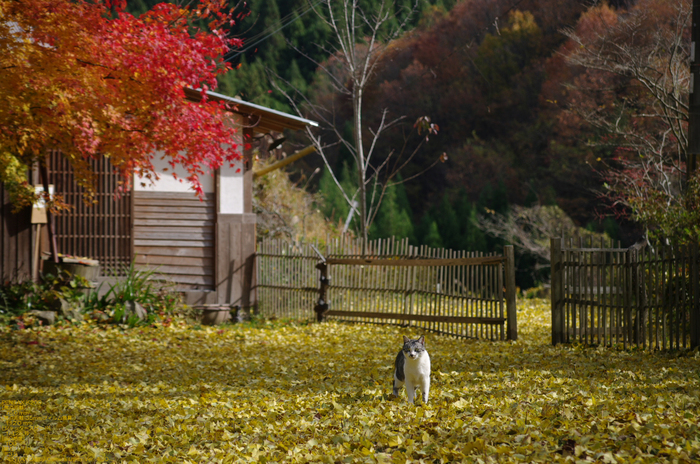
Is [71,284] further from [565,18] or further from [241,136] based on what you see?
[565,18]

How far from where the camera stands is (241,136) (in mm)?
11812

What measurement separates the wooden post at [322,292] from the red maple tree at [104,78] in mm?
3421

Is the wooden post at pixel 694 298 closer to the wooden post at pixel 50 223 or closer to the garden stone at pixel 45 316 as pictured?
the garden stone at pixel 45 316

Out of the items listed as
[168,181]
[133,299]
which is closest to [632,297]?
[133,299]

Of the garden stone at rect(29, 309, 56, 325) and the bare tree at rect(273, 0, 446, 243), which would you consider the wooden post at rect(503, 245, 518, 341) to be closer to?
the bare tree at rect(273, 0, 446, 243)

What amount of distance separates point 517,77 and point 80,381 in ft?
74.7

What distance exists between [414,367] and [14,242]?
8.18 metres

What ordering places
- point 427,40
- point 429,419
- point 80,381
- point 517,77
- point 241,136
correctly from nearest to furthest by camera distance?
point 429,419
point 80,381
point 241,136
point 517,77
point 427,40

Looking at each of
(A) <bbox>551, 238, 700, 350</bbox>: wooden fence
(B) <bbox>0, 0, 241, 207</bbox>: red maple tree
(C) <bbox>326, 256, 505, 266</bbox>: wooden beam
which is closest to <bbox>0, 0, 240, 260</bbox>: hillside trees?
(B) <bbox>0, 0, 241, 207</bbox>: red maple tree

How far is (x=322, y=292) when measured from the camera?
11242 mm

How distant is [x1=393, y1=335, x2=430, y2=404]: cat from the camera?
4.88 metres

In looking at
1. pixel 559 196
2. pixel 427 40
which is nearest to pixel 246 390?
pixel 559 196

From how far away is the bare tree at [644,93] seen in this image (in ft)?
34.9

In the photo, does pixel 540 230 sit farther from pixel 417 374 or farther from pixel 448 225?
pixel 417 374
